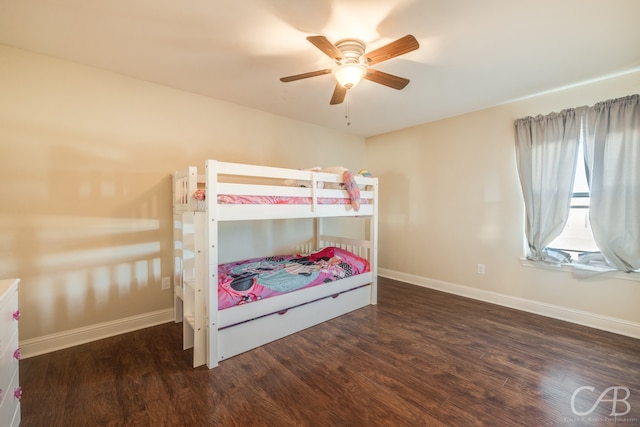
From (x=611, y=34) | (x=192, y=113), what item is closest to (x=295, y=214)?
(x=192, y=113)

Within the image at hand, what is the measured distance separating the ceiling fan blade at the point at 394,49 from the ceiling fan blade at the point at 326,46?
19 centimetres

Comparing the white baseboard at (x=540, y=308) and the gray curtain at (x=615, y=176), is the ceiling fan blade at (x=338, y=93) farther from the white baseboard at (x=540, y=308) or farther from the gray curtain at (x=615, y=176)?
the white baseboard at (x=540, y=308)

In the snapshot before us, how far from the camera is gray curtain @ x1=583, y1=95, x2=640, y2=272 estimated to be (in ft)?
7.87

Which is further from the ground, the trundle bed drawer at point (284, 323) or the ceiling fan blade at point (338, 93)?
the ceiling fan blade at point (338, 93)

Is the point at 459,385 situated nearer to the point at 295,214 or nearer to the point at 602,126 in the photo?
the point at 295,214

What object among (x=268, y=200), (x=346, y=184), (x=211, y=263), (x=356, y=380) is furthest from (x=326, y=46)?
(x=356, y=380)

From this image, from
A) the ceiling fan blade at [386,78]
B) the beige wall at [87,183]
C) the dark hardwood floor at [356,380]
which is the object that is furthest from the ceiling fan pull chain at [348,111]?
the dark hardwood floor at [356,380]

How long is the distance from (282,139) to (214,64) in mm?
1427

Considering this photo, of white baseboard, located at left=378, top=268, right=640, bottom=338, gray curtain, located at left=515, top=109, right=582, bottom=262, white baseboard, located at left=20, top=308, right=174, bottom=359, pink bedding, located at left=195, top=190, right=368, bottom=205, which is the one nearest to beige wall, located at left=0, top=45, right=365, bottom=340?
white baseboard, located at left=20, top=308, right=174, bottom=359

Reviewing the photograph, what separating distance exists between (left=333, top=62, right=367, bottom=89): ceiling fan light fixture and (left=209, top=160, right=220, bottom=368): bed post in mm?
1087

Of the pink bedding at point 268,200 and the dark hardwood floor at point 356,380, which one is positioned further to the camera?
the pink bedding at point 268,200

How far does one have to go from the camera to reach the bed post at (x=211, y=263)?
1.93 metres

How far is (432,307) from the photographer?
10.3ft

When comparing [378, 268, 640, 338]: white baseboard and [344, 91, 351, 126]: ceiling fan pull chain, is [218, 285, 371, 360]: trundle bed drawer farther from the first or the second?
[344, 91, 351, 126]: ceiling fan pull chain
